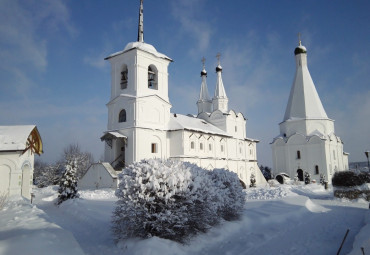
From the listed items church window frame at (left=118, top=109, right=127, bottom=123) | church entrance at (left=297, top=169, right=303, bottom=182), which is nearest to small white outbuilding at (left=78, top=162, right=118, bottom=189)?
church window frame at (left=118, top=109, right=127, bottom=123)

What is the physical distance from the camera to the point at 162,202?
26.5ft

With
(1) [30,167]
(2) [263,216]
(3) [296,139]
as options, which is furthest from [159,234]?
(3) [296,139]

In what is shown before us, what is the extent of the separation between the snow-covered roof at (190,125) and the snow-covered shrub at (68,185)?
38.9ft

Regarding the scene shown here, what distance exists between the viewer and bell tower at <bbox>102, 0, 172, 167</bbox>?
80.1ft

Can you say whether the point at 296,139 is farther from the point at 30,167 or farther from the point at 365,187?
the point at 30,167

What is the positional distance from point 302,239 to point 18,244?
25.7ft

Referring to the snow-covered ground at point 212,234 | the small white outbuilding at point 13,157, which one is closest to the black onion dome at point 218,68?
the small white outbuilding at point 13,157

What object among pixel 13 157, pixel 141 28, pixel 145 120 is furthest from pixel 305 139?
pixel 13 157

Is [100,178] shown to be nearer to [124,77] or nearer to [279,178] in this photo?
[124,77]

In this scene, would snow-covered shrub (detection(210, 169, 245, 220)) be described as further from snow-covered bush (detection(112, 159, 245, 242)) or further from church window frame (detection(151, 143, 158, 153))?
church window frame (detection(151, 143, 158, 153))

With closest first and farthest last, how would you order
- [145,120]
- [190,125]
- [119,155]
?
[145,120] → [119,155] → [190,125]

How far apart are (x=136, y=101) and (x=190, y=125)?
695 centimetres

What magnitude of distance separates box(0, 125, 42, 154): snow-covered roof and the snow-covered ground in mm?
4284

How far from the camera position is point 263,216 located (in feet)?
39.0
